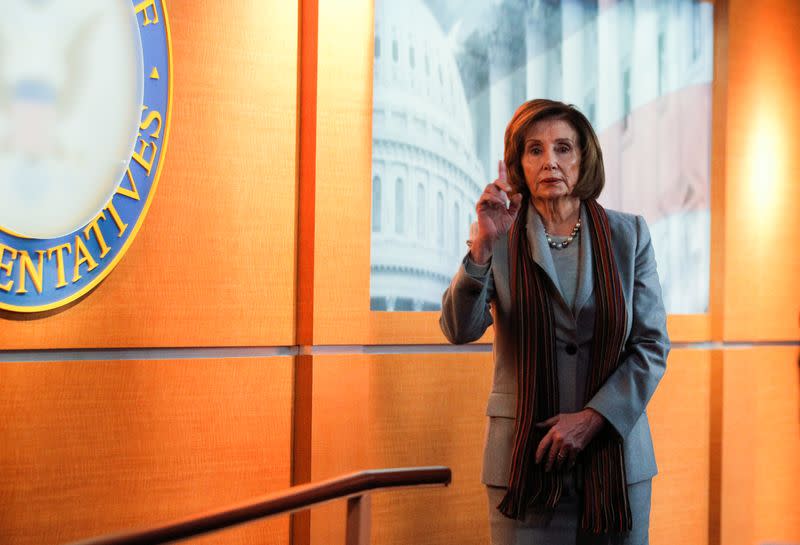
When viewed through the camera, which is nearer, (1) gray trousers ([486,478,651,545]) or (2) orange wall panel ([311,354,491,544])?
(1) gray trousers ([486,478,651,545])

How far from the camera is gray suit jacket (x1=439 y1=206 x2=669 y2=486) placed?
9.80 ft

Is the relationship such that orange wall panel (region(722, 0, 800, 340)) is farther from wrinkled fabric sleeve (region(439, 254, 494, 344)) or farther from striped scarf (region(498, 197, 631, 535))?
wrinkled fabric sleeve (region(439, 254, 494, 344))

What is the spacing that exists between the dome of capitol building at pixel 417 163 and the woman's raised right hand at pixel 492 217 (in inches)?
35.0

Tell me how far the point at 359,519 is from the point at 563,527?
86cm

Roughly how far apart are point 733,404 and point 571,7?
2030 mm

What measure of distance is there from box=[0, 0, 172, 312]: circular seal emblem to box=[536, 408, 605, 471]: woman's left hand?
1479 millimetres

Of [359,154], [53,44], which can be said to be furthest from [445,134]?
[53,44]

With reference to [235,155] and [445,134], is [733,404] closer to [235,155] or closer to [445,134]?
[445,134]

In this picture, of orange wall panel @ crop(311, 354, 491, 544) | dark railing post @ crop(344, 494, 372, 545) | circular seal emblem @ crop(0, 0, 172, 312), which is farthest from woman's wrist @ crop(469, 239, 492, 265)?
circular seal emblem @ crop(0, 0, 172, 312)

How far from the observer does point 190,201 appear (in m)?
3.46

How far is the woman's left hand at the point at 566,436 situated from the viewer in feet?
9.66

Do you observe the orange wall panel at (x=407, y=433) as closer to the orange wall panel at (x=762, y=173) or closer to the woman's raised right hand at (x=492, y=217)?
the woman's raised right hand at (x=492, y=217)

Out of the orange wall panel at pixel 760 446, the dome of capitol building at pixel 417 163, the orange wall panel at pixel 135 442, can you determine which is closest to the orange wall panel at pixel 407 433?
the orange wall panel at pixel 135 442

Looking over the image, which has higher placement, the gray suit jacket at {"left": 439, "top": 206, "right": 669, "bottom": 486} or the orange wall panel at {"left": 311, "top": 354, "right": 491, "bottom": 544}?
the gray suit jacket at {"left": 439, "top": 206, "right": 669, "bottom": 486}
